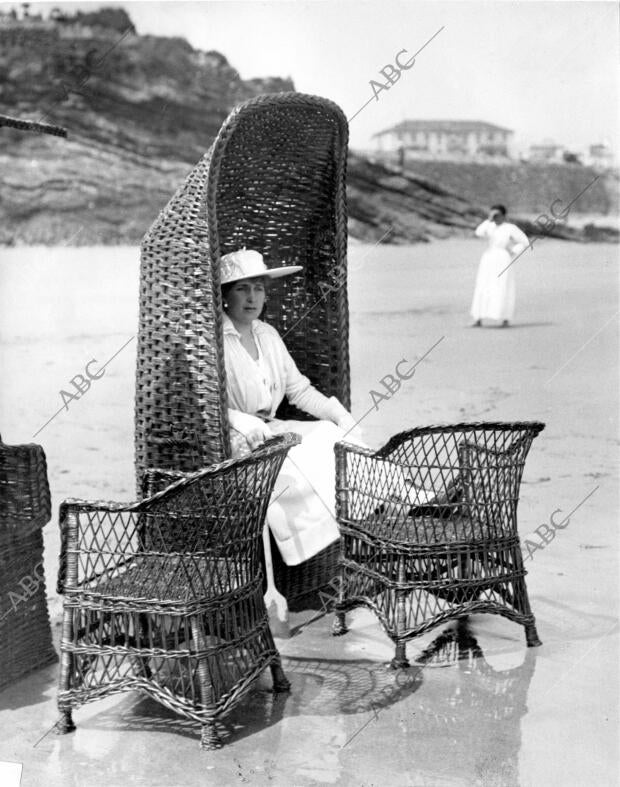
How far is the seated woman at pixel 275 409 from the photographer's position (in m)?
4.04

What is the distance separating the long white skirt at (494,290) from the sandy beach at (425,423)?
175 millimetres

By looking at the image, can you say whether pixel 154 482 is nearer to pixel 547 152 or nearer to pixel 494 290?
pixel 494 290

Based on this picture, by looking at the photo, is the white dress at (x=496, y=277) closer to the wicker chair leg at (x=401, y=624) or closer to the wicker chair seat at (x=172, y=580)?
the wicker chair leg at (x=401, y=624)

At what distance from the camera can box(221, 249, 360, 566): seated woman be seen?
4.04 m

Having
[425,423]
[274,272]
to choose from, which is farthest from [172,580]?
[425,423]

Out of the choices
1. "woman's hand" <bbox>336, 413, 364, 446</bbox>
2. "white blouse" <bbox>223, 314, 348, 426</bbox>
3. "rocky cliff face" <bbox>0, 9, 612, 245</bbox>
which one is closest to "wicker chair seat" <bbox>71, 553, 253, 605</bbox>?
"white blouse" <bbox>223, 314, 348, 426</bbox>

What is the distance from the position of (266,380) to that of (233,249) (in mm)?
643

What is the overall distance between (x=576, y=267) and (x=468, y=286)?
1.08 m

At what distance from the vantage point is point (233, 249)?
4.56 metres

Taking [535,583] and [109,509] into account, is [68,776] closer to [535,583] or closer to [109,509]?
[109,509]

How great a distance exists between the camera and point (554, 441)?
7.25m

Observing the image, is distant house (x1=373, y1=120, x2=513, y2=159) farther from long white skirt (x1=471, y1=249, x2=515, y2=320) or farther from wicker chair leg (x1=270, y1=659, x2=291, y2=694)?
wicker chair leg (x1=270, y1=659, x2=291, y2=694)

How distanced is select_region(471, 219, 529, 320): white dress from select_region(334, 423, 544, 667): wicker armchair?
6401mm

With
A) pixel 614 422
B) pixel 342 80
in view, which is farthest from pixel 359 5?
pixel 614 422
